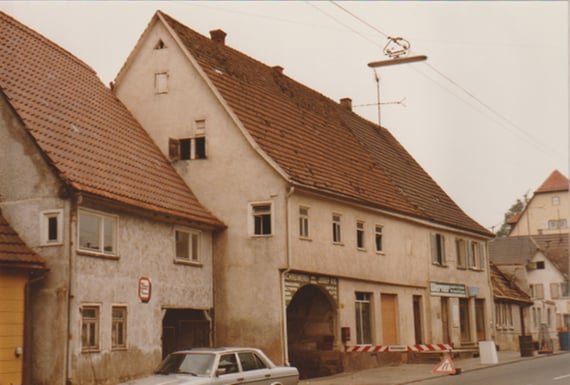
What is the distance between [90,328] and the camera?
2222 cm

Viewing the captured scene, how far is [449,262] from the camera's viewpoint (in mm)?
39094

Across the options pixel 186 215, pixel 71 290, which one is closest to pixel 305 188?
pixel 186 215

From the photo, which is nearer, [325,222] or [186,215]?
[186,215]

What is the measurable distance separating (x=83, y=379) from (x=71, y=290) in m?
2.31

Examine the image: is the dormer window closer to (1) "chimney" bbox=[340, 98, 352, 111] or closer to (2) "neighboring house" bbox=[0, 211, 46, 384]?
(2) "neighboring house" bbox=[0, 211, 46, 384]

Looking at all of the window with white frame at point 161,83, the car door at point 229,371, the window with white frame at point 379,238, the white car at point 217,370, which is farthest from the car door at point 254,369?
the window with white frame at point 379,238

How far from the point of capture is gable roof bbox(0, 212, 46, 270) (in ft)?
67.2

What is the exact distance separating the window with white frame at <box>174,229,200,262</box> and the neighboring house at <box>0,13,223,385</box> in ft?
0.14

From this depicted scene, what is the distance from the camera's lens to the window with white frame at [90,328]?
71.7 feet

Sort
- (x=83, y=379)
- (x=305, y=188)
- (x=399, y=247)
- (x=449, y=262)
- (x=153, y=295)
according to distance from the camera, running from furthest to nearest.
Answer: (x=449, y=262), (x=399, y=247), (x=305, y=188), (x=153, y=295), (x=83, y=379)

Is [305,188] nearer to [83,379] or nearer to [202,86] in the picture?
[202,86]

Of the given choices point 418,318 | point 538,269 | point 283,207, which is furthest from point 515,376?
point 538,269

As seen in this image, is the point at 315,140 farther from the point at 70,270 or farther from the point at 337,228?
the point at 70,270

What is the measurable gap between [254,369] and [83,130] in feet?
37.7
